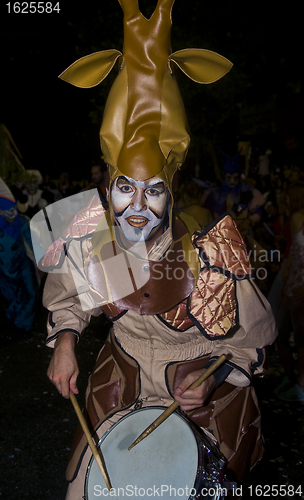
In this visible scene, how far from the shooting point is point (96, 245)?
1920 mm

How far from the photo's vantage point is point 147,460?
1.53 metres

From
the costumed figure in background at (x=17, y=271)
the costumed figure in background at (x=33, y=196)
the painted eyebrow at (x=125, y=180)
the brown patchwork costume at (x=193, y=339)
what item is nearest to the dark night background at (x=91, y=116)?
the costumed figure in background at (x=17, y=271)

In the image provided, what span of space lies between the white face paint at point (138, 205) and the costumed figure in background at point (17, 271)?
133 inches

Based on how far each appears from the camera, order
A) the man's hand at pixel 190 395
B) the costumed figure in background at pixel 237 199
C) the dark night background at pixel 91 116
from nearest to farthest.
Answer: the man's hand at pixel 190 395
the dark night background at pixel 91 116
the costumed figure in background at pixel 237 199

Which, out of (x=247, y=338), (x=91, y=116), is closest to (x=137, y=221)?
(x=247, y=338)

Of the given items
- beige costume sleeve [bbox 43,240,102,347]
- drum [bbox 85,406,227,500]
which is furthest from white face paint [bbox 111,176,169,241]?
drum [bbox 85,406,227,500]

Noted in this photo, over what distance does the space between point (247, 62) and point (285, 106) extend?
2.98m

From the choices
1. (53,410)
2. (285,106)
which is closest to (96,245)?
(53,410)

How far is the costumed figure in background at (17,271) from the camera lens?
16.3 ft

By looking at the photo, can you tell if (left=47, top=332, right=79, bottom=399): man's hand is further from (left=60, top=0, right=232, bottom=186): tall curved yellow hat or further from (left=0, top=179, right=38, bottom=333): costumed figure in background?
(left=0, top=179, right=38, bottom=333): costumed figure in background

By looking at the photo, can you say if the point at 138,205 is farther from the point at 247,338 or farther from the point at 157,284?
the point at 247,338

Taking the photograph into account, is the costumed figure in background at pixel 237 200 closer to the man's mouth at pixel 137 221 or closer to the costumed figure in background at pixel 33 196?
the man's mouth at pixel 137 221

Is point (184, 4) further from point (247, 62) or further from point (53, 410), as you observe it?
point (53, 410)

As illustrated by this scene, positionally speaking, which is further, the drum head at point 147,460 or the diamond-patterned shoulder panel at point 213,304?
the diamond-patterned shoulder panel at point 213,304
